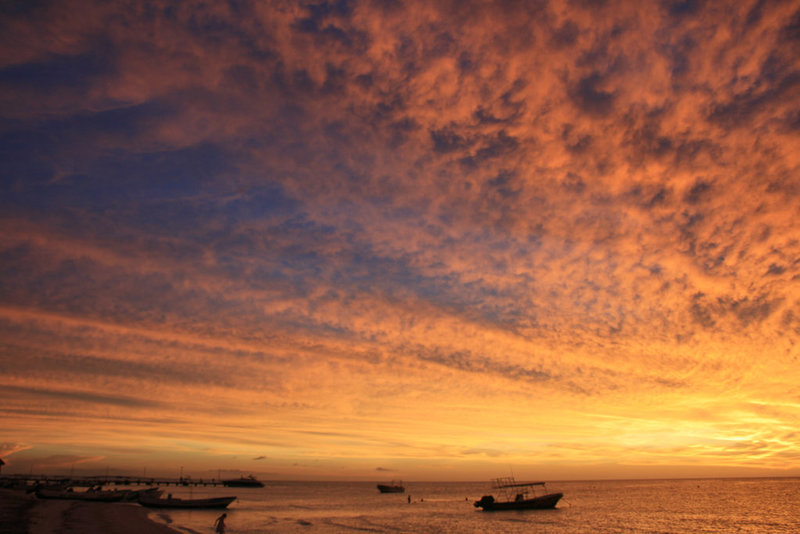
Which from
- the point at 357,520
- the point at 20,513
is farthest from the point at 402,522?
the point at 20,513

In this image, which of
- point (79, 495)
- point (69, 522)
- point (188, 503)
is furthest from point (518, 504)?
point (79, 495)

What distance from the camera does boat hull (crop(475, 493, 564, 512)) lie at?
318 ft

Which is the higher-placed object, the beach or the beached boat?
the beached boat

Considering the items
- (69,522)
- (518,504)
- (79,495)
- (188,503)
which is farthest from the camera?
(518,504)

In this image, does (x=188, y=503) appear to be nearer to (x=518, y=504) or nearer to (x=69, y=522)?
(x=69, y=522)

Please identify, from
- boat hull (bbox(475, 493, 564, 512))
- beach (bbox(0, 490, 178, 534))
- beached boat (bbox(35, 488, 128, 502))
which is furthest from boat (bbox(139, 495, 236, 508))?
boat hull (bbox(475, 493, 564, 512))

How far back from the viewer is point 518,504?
325 feet

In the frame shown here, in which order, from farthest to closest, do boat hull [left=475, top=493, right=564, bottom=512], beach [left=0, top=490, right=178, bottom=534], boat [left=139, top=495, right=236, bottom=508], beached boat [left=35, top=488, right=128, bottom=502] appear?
1. boat hull [left=475, top=493, right=564, bottom=512]
2. beached boat [left=35, top=488, right=128, bottom=502]
3. boat [left=139, top=495, right=236, bottom=508]
4. beach [left=0, top=490, right=178, bottom=534]

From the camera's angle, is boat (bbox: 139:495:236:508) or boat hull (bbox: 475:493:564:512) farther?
boat hull (bbox: 475:493:564:512)

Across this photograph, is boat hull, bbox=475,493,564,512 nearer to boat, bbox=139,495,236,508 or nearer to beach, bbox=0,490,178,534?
boat, bbox=139,495,236,508

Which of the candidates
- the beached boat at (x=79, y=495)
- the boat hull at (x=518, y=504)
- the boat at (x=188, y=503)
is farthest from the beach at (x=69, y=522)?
the boat hull at (x=518, y=504)

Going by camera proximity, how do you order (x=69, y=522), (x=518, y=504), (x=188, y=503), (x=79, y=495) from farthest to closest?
(x=518, y=504), (x=79, y=495), (x=188, y=503), (x=69, y=522)

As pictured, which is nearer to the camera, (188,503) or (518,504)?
(188,503)

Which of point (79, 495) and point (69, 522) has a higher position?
point (79, 495)
